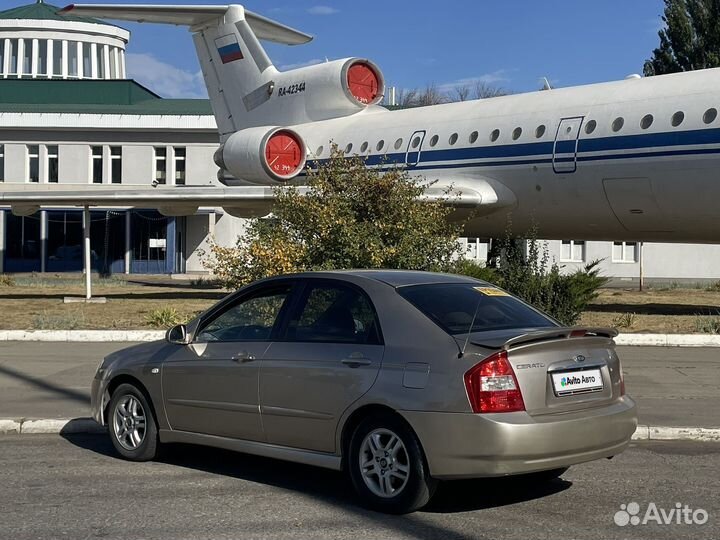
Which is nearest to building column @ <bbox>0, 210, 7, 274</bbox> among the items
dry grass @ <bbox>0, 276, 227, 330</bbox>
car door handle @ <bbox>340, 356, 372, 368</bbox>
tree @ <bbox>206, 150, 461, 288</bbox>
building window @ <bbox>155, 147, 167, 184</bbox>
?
building window @ <bbox>155, 147, 167, 184</bbox>

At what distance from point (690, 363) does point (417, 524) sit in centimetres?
826

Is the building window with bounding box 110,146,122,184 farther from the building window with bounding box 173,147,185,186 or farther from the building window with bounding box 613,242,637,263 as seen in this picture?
the building window with bounding box 613,242,637,263

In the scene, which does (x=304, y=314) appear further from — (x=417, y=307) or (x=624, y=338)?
(x=624, y=338)

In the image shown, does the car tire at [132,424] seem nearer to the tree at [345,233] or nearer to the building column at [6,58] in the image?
the tree at [345,233]

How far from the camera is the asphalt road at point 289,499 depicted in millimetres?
5484

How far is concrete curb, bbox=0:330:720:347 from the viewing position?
48.4 ft

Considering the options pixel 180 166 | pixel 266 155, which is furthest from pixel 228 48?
pixel 180 166

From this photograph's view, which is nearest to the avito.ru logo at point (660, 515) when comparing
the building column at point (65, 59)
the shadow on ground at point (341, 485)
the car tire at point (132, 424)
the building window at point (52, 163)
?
the shadow on ground at point (341, 485)

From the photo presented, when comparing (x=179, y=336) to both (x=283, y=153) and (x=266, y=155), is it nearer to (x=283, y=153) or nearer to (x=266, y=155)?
(x=266, y=155)

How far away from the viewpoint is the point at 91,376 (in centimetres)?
1162

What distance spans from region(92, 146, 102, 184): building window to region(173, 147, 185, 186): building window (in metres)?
3.29

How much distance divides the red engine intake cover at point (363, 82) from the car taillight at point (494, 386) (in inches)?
845

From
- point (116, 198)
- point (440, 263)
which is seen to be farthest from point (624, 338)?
point (116, 198)

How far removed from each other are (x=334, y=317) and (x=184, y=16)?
74.4 feet
